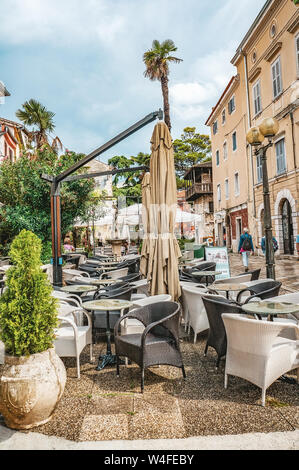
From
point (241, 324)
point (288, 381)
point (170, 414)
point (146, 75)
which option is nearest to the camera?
point (170, 414)

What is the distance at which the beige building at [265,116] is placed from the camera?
615 inches

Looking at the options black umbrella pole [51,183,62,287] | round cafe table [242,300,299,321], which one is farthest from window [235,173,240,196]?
round cafe table [242,300,299,321]

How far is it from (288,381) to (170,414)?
1.36 meters

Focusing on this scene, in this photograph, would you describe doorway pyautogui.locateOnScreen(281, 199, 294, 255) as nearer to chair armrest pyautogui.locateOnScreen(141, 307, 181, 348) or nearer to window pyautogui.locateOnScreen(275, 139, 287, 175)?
window pyautogui.locateOnScreen(275, 139, 287, 175)

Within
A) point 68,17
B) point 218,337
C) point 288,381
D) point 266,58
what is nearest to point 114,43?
point 68,17

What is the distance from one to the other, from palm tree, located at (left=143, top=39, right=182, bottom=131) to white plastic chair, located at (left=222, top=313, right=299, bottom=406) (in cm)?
1858

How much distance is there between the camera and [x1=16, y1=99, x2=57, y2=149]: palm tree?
1696 cm

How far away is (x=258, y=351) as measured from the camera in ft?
9.74

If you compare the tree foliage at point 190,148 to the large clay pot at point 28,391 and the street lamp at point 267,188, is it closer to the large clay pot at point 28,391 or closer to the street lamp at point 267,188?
the street lamp at point 267,188

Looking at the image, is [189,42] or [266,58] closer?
[189,42]

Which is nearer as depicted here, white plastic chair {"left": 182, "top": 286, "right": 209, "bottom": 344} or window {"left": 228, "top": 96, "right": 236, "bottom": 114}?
white plastic chair {"left": 182, "top": 286, "right": 209, "bottom": 344}

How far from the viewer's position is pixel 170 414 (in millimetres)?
2744
